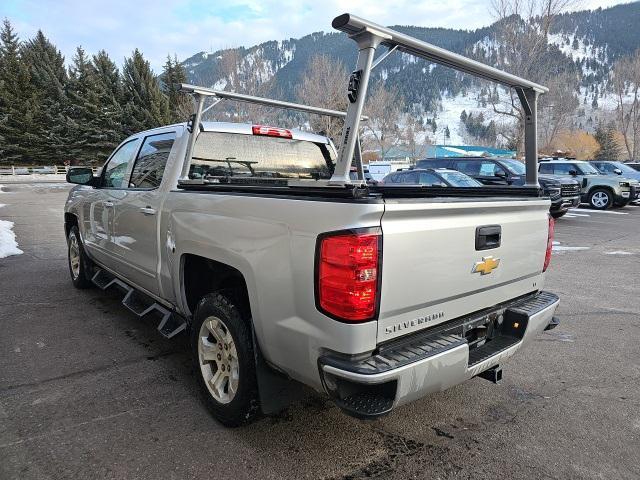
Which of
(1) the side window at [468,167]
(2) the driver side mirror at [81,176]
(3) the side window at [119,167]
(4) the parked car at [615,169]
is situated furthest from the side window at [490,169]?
(2) the driver side mirror at [81,176]

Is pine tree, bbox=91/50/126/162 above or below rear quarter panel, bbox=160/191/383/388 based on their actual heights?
above

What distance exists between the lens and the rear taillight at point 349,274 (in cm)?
203

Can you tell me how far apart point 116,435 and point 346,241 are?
74.4 inches

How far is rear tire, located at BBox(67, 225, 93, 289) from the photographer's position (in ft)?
18.6

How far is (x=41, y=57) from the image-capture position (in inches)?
2012

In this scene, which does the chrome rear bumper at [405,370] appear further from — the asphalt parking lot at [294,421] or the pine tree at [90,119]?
the pine tree at [90,119]

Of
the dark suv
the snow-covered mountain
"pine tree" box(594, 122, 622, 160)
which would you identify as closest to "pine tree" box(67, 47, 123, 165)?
the snow-covered mountain

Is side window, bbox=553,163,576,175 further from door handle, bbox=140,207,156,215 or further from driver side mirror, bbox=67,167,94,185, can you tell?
door handle, bbox=140,207,156,215

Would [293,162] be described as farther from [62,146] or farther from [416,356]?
[62,146]

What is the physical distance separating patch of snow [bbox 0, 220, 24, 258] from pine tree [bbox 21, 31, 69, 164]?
1621 inches

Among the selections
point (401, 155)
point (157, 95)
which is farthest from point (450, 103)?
point (157, 95)

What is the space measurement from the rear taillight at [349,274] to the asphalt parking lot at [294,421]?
0.97 metres

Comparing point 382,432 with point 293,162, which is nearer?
point 382,432

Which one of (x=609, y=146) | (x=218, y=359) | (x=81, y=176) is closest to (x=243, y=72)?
(x=81, y=176)
